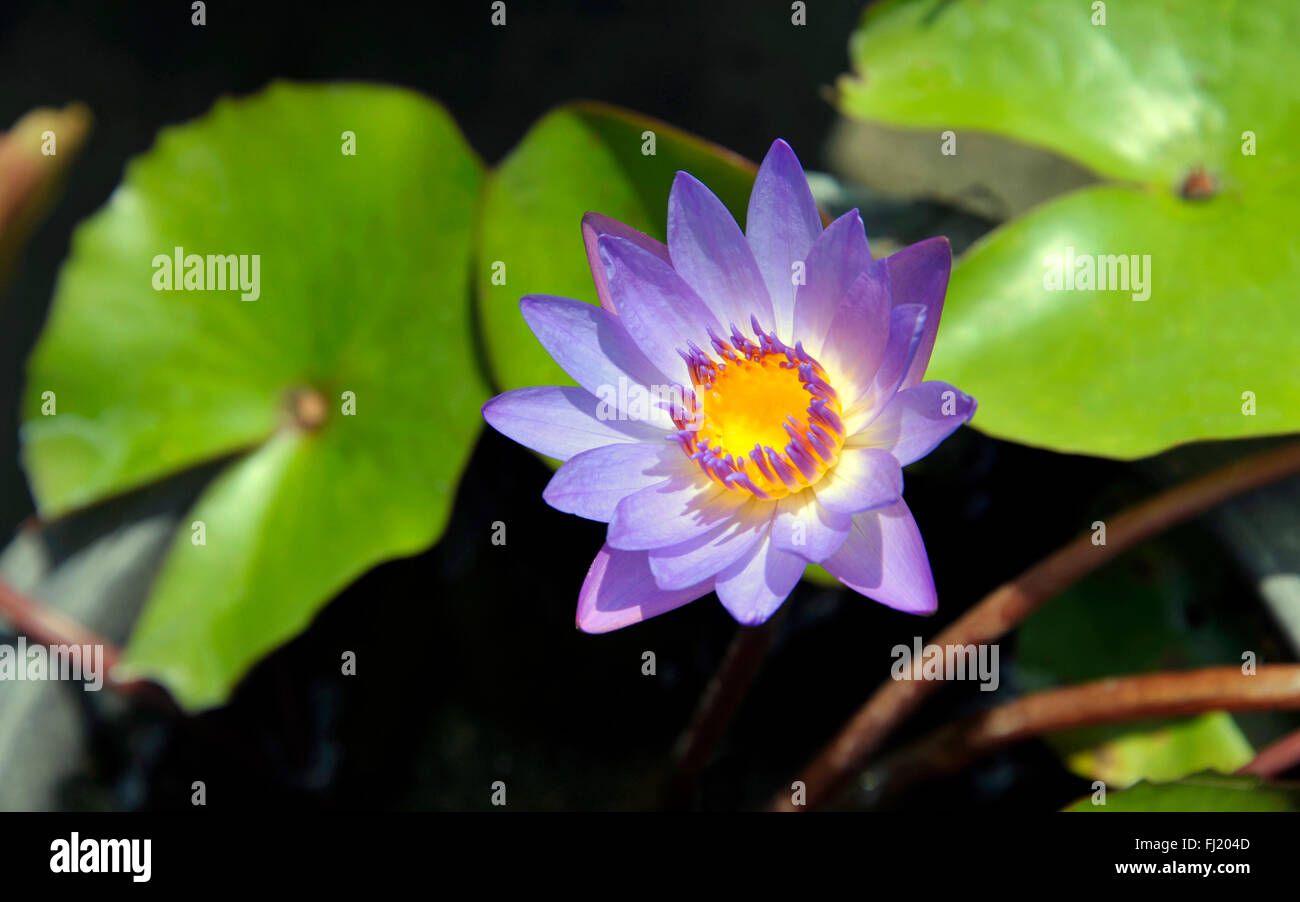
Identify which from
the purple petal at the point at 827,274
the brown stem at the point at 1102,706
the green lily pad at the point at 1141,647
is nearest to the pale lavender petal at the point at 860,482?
the purple petal at the point at 827,274

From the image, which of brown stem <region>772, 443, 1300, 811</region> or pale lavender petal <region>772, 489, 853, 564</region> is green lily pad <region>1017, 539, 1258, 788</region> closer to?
brown stem <region>772, 443, 1300, 811</region>

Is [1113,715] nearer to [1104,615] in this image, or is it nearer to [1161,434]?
[1104,615]

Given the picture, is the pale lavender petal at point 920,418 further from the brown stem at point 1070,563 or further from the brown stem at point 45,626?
the brown stem at point 45,626

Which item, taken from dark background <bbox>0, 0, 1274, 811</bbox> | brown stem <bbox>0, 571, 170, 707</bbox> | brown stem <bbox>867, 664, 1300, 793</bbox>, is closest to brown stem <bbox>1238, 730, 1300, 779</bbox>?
brown stem <bbox>867, 664, 1300, 793</bbox>

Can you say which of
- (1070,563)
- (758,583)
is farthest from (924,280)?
(1070,563)

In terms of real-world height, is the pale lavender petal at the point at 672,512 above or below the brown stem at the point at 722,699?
above

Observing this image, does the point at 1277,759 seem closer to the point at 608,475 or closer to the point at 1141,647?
the point at 1141,647

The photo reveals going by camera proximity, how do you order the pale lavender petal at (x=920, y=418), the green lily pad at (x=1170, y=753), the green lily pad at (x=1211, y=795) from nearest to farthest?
the pale lavender petal at (x=920, y=418), the green lily pad at (x=1211, y=795), the green lily pad at (x=1170, y=753)
